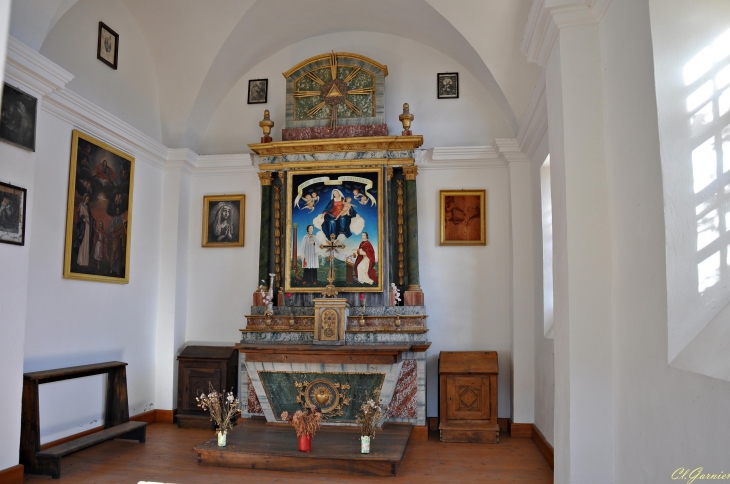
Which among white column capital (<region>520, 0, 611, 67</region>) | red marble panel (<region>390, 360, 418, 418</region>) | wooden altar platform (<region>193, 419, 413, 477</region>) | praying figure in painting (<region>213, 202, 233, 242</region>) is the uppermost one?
white column capital (<region>520, 0, 611, 67</region>)

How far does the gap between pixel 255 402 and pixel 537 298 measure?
3.77 meters

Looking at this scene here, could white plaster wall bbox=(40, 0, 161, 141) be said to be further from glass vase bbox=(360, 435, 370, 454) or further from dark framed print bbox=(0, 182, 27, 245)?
glass vase bbox=(360, 435, 370, 454)

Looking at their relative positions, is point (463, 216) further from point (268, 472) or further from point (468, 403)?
point (268, 472)

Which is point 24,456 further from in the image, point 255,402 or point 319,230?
point 319,230

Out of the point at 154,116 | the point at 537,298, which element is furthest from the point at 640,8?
the point at 154,116

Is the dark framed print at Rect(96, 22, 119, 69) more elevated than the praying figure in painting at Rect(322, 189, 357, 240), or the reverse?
the dark framed print at Rect(96, 22, 119, 69)

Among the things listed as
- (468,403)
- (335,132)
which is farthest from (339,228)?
(468,403)

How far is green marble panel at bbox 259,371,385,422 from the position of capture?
24.2ft

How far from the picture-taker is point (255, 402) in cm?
795

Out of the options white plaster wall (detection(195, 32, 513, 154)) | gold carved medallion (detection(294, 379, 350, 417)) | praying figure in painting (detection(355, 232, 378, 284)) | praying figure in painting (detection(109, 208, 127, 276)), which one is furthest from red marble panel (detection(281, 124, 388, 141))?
gold carved medallion (detection(294, 379, 350, 417))

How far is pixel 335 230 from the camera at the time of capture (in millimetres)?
8430

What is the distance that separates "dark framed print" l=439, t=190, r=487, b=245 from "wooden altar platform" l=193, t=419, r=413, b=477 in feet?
9.54

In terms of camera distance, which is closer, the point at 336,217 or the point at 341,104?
the point at 336,217

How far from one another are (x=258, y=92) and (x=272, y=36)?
2.89 feet
